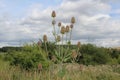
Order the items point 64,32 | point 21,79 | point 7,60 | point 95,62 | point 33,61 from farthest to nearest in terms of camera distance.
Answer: point 95,62 < point 7,60 < point 33,61 < point 21,79 < point 64,32

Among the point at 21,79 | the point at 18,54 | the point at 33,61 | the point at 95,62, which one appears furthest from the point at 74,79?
the point at 95,62

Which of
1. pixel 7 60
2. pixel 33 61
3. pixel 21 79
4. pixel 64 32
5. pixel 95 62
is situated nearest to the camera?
pixel 64 32

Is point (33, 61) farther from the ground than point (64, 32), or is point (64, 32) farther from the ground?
point (64, 32)

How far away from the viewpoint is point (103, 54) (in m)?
25.0

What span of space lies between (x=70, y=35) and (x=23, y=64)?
9813 millimetres

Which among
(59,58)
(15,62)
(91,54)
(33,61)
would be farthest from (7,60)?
(59,58)

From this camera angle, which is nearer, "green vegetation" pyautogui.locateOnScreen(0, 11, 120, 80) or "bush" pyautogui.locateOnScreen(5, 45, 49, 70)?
"green vegetation" pyautogui.locateOnScreen(0, 11, 120, 80)

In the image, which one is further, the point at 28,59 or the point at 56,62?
the point at 28,59

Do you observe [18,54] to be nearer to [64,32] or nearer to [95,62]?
[95,62]

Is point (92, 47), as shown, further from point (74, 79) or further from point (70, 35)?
point (70, 35)

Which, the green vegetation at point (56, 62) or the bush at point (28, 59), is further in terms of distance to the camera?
the bush at point (28, 59)

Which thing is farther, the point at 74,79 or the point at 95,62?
the point at 95,62

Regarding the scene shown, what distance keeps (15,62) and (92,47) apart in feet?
30.4

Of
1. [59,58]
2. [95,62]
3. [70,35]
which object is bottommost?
[95,62]
